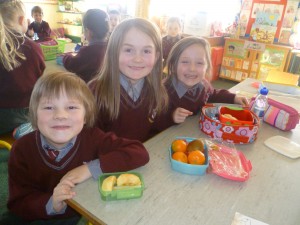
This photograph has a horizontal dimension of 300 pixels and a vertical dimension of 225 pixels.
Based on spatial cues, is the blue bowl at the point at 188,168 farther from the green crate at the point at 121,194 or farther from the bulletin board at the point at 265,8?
the bulletin board at the point at 265,8

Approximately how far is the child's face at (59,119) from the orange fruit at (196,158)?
0.40 metres

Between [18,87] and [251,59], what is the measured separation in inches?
134

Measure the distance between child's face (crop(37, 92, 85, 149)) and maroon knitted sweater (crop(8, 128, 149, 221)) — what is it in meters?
0.05

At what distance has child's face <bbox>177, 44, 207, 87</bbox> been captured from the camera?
139cm

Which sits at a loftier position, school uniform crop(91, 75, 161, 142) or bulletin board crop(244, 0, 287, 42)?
bulletin board crop(244, 0, 287, 42)

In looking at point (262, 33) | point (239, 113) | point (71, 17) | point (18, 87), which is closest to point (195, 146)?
point (239, 113)

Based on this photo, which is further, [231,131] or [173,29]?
[173,29]

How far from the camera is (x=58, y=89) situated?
0.88 m

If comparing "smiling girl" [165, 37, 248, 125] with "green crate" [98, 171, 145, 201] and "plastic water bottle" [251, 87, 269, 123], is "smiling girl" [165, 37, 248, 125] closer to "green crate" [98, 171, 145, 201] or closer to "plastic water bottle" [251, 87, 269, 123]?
"plastic water bottle" [251, 87, 269, 123]

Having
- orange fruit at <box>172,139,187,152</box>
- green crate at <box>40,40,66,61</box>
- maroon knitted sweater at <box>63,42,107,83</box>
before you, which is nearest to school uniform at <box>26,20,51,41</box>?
green crate at <box>40,40,66,61</box>

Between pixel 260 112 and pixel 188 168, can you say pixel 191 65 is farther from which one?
pixel 188 168

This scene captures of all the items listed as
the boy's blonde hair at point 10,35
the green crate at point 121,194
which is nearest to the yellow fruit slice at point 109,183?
the green crate at point 121,194

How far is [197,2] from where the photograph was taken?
4246 mm

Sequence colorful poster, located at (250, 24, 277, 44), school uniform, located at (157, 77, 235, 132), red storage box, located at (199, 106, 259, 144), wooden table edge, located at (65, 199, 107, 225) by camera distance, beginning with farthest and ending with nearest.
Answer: colorful poster, located at (250, 24, 277, 44) < school uniform, located at (157, 77, 235, 132) < red storage box, located at (199, 106, 259, 144) < wooden table edge, located at (65, 199, 107, 225)
